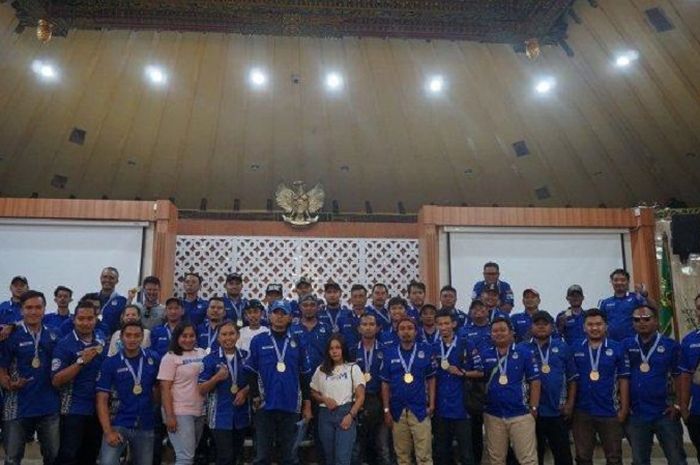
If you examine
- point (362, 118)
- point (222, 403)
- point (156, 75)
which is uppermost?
point (156, 75)

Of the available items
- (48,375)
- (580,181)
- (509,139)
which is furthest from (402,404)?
(580,181)

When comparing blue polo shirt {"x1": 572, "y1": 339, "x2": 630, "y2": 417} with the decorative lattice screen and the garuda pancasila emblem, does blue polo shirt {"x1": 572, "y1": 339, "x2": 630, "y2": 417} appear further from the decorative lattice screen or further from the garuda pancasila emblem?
the garuda pancasila emblem

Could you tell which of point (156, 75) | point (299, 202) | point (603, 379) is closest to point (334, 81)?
point (299, 202)

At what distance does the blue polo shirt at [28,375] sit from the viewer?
346cm

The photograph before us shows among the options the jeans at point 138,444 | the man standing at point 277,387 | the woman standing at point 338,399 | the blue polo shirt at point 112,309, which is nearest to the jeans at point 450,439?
the woman standing at point 338,399

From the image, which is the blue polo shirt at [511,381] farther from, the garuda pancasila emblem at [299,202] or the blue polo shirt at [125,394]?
the garuda pancasila emblem at [299,202]

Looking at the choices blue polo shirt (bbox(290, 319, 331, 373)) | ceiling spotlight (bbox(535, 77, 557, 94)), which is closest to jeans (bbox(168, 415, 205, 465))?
blue polo shirt (bbox(290, 319, 331, 373))

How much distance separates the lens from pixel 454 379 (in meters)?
4.11

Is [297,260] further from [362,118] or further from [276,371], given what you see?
[276,371]

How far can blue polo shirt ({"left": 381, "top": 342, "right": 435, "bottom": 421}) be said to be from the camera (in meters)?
4.02

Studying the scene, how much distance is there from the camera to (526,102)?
7.94 metres

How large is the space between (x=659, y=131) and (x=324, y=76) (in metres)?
4.49

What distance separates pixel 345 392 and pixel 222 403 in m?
0.81

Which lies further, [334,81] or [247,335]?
Answer: [334,81]
